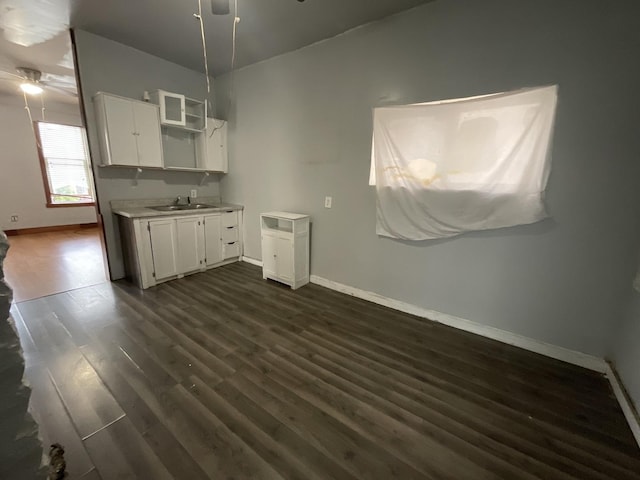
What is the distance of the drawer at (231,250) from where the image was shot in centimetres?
391

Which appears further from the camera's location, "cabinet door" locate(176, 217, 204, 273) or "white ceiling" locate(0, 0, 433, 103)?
"cabinet door" locate(176, 217, 204, 273)

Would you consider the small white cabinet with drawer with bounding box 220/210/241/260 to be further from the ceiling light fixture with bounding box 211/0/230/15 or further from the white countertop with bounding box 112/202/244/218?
the ceiling light fixture with bounding box 211/0/230/15

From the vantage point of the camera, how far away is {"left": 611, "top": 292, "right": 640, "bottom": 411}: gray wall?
155 cm

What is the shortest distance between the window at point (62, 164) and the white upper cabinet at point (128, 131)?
3575 millimetres

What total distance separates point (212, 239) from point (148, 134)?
1.44 meters

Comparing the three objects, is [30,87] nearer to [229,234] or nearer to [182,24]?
[182,24]

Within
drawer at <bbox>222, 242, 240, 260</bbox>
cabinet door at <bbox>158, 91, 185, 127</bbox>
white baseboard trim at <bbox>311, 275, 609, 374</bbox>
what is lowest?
white baseboard trim at <bbox>311, 275, 609, 374</bbox>

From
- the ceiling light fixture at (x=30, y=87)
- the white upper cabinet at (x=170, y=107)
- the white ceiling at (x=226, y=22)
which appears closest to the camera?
the white ceiling at (x=226, y=22)

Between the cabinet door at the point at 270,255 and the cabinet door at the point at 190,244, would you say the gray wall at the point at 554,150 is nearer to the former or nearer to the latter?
the cabinet door at the point at 270,255

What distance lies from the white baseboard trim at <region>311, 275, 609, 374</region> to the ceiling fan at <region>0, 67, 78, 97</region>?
5373mm

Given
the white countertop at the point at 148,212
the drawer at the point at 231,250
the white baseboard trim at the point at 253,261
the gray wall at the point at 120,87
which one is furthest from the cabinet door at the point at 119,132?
the white baseboard trim at the point at 253,261

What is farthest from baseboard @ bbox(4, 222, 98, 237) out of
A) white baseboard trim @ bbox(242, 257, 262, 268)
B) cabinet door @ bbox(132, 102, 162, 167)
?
white baseboard trim @ bbox(242, 257, 262, 268)

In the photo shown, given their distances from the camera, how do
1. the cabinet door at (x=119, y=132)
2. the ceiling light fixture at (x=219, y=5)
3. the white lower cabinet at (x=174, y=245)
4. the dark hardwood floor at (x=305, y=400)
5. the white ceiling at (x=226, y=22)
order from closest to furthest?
the dark hardwood floor at (x=305, y=400) < the ceiling light fixture at (x=219, y=5) < the white ceiling at (x=226, y=22) < the cabinet door at (x=119, y=132) < the white lower cabinet at (x=174, y=245)

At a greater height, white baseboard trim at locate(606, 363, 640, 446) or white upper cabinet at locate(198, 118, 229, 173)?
white upper cabinet at locate(198, 118, 229, 173)
